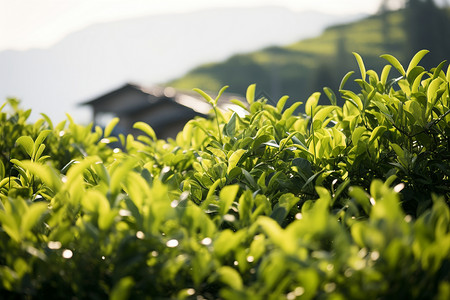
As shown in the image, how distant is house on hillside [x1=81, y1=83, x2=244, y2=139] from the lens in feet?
52.6

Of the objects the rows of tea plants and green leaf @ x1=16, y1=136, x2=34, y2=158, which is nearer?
the rows of tea plants

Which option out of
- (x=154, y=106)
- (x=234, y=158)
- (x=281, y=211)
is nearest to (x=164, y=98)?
(x=154, y=106)

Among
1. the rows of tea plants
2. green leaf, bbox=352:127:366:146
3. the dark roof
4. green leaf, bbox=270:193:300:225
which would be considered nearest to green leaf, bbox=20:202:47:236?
the rows of tea plants

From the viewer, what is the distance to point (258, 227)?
143 centimetres

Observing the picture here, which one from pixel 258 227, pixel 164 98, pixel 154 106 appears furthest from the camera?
pixel 154 106

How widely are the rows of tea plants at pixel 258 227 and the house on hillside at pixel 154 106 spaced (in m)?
11.1

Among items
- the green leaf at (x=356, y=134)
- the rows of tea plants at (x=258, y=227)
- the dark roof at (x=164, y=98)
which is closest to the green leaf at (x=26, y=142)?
the rows of tea plants at (x=258, y=227)

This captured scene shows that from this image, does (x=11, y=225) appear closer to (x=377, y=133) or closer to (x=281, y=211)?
(x=281, y=211)

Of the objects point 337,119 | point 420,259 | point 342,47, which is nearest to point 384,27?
point 342,47

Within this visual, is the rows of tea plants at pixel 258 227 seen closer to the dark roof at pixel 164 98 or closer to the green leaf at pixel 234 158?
the green leaf at pixel 234 158

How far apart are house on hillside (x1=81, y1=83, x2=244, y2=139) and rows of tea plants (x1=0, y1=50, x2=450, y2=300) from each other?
36.5ft

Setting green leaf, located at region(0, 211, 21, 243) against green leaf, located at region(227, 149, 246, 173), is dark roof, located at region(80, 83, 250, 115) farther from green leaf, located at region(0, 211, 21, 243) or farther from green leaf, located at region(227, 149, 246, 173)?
green leaf, located at region(0, 211, 21, 243)

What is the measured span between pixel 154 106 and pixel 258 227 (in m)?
18.3

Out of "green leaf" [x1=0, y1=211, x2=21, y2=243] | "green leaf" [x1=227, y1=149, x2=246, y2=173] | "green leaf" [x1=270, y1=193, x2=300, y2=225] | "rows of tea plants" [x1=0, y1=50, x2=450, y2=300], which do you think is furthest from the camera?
"green leaf" [x1=227, y1=149, x2=246, y2=173]
